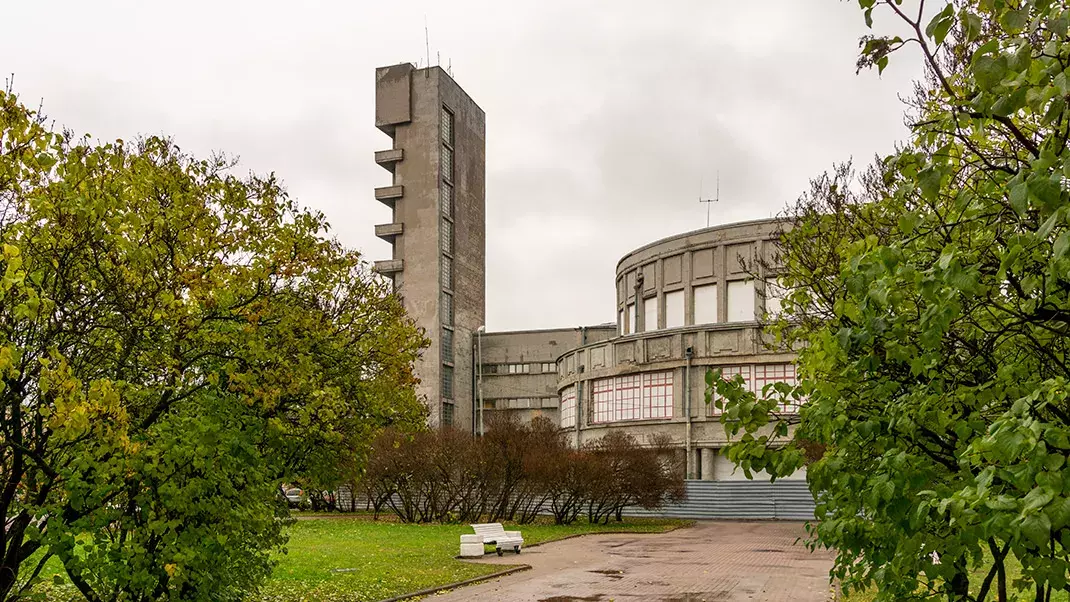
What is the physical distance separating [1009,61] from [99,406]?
5376 millimetres

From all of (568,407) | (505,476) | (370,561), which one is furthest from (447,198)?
(370,561)

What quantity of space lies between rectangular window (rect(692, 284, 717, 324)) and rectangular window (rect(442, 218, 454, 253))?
21.4m

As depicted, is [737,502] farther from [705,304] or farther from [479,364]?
[479,364]

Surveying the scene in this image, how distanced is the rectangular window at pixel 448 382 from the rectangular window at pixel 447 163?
14.6 m

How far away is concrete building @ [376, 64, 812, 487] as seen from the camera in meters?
56.9

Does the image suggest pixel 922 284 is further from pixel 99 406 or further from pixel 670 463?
pixel 670 463

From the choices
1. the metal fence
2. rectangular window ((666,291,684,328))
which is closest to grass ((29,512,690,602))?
the metal fence

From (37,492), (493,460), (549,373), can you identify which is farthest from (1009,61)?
(549,373)

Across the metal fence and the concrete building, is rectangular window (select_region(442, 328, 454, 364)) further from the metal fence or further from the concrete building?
the metal fence

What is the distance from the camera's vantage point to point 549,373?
84.7m

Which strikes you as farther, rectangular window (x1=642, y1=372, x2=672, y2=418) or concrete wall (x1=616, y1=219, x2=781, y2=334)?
concrete wall (x1=616, y1=219, x2=781, y2=334)

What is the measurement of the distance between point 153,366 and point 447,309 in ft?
225

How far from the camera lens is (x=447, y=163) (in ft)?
259

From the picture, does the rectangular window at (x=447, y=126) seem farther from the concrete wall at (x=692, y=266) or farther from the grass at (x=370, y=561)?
the grass at (x=370, y=561)
